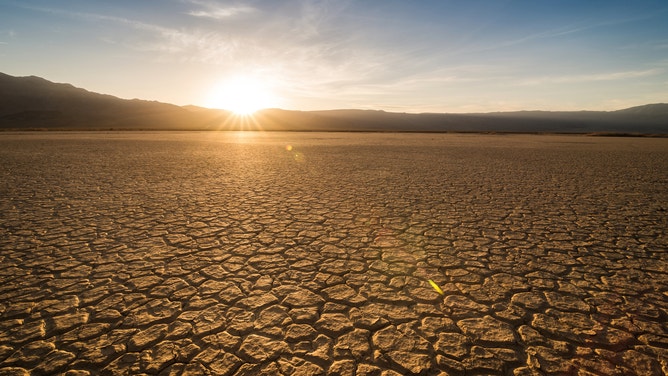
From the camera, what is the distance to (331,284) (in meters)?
3.02

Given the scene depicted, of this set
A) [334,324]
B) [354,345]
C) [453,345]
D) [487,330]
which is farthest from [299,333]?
[487,330]

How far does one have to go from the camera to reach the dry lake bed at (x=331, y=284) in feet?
6.78

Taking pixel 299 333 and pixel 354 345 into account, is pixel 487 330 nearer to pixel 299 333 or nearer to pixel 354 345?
pixel 354 345

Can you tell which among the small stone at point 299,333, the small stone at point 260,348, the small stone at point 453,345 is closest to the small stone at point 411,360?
the small stone at point 453,345

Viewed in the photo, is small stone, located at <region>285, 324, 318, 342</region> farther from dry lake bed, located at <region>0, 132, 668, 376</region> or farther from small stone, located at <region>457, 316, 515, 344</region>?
small stone, located at <region>457, 316, 515, 344</region>

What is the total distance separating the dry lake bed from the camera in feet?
6.78

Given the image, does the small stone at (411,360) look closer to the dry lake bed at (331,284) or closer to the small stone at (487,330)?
the dry lake bed at (331,284)

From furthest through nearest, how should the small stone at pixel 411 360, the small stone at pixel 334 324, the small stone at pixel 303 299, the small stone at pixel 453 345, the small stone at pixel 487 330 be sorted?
the small stone at pixel 303 299 < the small stone at pixel 334 324 < the small stone at pixel 487 330 < the small stone at pixel 453 345 < the small stone at pixel 411 360

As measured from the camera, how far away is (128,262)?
3.40 m

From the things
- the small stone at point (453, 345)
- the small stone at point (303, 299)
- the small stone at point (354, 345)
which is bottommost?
the small stone at point (354, 345)

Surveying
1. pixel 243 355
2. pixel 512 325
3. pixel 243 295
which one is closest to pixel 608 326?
pixel 512 325

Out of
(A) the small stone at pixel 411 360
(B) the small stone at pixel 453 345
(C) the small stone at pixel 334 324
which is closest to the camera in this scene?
(A) the small stone at pixel 411 360

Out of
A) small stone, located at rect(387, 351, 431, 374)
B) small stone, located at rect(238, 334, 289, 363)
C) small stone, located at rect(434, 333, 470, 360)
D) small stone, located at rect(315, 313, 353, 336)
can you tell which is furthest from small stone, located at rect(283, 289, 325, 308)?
small stone, located at rect(434, 333, 470, 360)

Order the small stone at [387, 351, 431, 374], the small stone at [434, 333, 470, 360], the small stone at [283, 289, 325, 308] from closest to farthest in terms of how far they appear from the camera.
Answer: the small stone at [387, 351, 431, 374] → the small stone at [434, 333, 470, 360] → the small stone at [283, 289, 325, 308]
